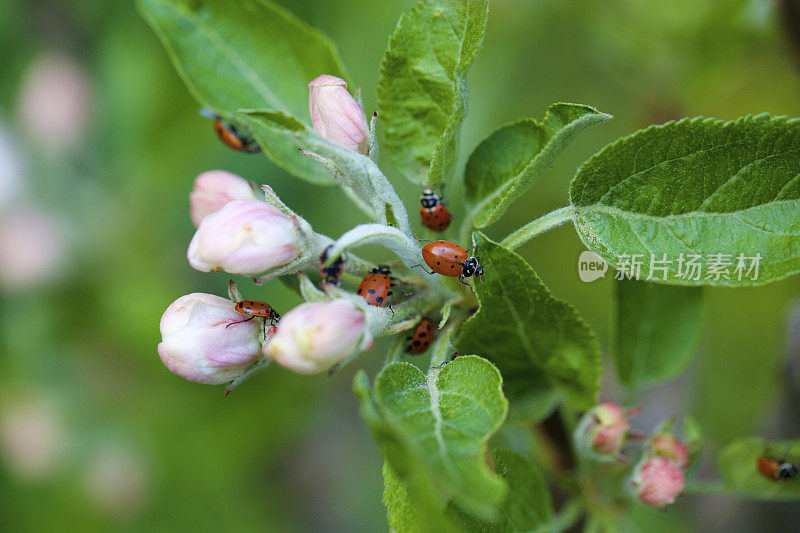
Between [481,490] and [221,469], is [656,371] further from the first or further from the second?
[221,469]

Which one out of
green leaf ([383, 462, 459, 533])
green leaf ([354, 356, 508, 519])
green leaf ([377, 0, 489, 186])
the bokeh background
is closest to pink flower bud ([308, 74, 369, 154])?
green leaf ([377, 0, 489, 186])

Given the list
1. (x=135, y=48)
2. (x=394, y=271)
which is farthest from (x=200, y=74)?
(x=135, y=48)

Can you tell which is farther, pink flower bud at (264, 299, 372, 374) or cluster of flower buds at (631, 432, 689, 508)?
cluster of flower buds at (631, 432, 689, 508)

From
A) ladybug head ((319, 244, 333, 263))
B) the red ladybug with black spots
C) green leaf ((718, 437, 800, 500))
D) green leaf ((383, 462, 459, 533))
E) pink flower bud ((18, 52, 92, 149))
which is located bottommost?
pink flower bud ((18, 52, 92, 149))

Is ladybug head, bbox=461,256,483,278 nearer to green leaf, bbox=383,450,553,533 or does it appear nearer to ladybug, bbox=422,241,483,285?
ladybug, bbox=422,241,483,285

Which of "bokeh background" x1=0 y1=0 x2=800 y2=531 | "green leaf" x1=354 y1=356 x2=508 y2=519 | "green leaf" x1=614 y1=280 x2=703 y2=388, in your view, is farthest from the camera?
"bokeh background" x1=0 y1=0 x2=800 y2=531
